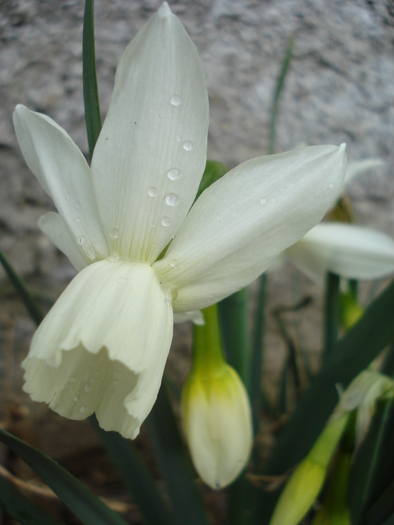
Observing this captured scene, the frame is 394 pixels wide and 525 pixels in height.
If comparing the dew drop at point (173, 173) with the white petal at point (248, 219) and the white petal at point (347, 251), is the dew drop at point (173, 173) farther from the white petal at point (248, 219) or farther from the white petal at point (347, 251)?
the white petal at point (347, 251)

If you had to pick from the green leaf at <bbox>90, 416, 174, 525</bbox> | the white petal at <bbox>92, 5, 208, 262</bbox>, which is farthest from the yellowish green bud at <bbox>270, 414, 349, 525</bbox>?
the white petal at <bbox>92, 5, 208, 262</bbox>

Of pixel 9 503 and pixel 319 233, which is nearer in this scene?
pixel 9 503

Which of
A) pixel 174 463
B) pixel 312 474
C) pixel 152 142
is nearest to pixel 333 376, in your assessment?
pixel 312 474

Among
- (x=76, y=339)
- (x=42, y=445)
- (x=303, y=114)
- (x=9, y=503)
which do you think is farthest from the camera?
(x=42, y=445)

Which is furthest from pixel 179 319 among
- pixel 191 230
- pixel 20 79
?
pixel 20 79

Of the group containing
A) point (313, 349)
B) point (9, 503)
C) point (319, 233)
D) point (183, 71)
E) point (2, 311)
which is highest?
point (183, 71)

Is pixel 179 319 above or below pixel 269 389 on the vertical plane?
above

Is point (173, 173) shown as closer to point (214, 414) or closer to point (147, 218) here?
point (147, 218)

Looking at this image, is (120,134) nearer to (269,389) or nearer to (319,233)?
(319,233)
